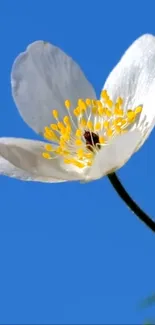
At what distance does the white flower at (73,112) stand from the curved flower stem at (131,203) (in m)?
0.07

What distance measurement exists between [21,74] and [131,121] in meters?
0.18

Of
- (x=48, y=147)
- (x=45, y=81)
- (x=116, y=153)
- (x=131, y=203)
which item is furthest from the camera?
(x=45, y=81)

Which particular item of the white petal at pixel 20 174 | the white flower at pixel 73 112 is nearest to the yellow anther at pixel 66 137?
the white flower at pixel 73 112

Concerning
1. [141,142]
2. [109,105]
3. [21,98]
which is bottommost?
[141,142]

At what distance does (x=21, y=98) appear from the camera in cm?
126

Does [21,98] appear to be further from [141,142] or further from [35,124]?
[141,142]

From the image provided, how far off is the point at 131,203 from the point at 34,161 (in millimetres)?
255

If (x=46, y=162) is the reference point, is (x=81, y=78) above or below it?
above

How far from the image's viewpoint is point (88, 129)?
1243 millimetres

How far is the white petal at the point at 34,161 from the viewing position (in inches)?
43.8

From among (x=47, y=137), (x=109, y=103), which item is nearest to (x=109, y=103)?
(x=109, y=103)

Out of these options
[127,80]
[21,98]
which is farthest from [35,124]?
[127,80]

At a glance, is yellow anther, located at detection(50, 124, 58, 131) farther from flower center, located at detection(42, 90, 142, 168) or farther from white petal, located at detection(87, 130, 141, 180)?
white petal, located at detection(87, 130, 141, 180)

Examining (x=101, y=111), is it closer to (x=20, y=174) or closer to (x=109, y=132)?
(x=109, y=132)
